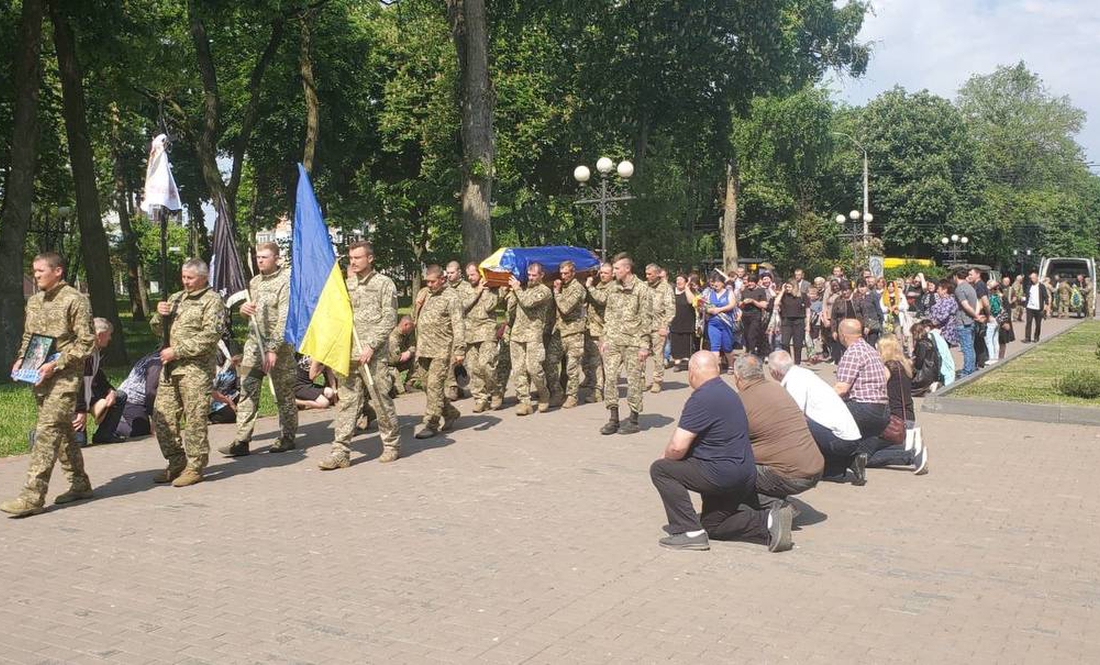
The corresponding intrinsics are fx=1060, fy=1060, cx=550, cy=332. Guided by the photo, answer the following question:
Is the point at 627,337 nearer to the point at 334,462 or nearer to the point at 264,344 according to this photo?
the point at 334,462

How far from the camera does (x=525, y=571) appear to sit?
6660 mm

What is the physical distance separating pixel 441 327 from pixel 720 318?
25.8 feet

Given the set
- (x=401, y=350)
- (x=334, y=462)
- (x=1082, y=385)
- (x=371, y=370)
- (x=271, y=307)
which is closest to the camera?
(x=334, y=462)

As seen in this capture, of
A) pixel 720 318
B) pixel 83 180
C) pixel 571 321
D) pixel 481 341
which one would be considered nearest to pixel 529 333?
pixel 481 341

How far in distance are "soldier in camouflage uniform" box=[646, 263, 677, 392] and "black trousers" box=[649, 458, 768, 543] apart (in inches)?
223

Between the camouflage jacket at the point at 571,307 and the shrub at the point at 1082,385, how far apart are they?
6.67 metres

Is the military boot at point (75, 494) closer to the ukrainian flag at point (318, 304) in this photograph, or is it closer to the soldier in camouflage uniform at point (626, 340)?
the ukrainian flag at point (318, 304)

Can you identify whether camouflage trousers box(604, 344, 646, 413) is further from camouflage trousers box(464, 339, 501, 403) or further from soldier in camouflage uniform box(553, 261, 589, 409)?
camouflage trousers box(464, 339, 501, 403)

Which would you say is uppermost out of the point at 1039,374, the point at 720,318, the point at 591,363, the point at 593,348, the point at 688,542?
the point at 720,318

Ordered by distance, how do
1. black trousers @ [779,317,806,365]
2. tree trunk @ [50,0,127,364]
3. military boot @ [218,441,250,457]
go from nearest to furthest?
military boot @ [218,441,250,457], black trousers @ [779,317,806,365], tree trunk @ [50,0,127,364]

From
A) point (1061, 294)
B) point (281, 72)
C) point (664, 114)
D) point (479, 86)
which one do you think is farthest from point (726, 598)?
point (1061, 294)

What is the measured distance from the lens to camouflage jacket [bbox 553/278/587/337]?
45.2ft

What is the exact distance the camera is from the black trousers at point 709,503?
706cm

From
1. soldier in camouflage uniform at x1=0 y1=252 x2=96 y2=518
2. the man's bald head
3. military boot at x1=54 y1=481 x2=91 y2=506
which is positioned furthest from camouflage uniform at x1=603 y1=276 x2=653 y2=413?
soldier in camouflage uniform at x1=0 y1=252 x2=96 y2=518
